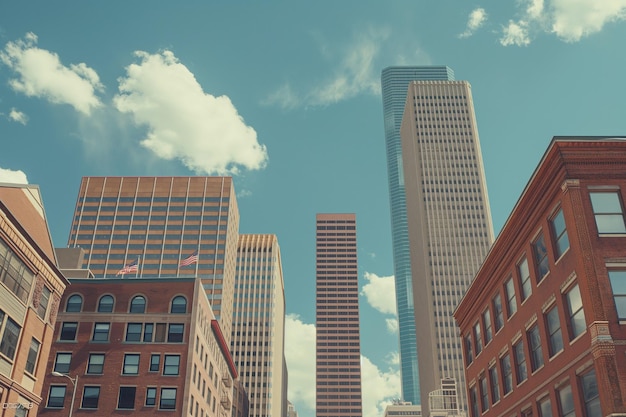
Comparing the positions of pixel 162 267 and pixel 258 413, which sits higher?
pixel 162 267

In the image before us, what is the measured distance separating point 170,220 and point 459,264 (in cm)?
8296

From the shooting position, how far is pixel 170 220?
A: 524 ft

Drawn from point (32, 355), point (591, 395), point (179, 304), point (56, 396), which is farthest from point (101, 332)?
point (591, 395)

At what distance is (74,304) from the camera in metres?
64.9

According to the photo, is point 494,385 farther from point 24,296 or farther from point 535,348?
point 24,296

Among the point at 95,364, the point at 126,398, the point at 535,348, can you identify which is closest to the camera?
the point at 535,348

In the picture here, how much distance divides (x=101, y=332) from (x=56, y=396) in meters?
7.51

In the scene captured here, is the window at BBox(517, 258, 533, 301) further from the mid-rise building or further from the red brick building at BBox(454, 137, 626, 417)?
the mid-rise building

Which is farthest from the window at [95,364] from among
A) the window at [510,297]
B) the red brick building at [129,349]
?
the window at [510,297]

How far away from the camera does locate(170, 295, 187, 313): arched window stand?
6538 centimetres

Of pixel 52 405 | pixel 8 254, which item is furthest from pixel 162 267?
pixel 8 254

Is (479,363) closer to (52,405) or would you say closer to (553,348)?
(553,348)

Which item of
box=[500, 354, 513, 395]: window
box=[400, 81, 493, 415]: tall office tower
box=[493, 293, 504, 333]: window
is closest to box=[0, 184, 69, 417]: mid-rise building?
box=[500, 354, 513, 395]: window

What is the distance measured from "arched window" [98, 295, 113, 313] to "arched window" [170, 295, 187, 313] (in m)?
6.67
